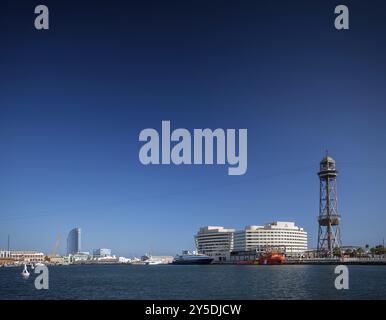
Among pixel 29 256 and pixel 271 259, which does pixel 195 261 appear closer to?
pixel 271 259

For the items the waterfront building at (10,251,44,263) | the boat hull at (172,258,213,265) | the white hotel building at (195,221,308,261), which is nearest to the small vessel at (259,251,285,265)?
the white hotel building at (195,221,308,261)

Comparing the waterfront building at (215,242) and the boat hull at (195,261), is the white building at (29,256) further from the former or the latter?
the waterfront building at (215,242)

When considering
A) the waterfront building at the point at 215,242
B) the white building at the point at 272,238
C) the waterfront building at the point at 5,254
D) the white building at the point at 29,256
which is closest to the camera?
the white building at the point at 272,238

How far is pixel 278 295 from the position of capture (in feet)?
95.7

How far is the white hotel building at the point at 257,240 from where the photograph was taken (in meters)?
133

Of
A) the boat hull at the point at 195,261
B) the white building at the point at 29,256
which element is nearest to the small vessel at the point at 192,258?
the boat hull at the point at 195,261

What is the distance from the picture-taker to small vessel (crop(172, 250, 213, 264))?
136 meters

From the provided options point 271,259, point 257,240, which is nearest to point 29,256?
point 257,240

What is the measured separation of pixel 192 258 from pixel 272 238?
2457cm

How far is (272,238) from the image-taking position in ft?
437
